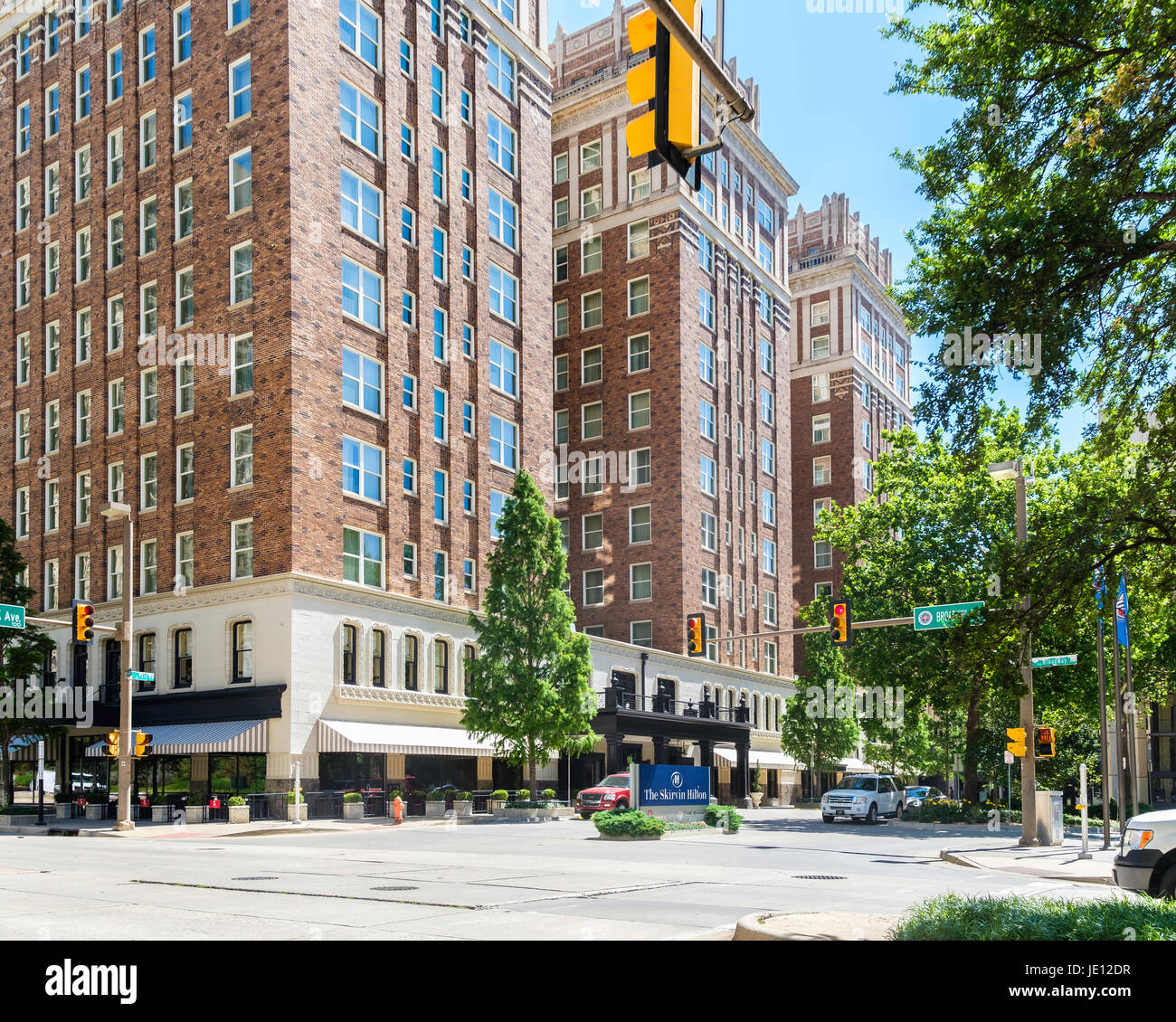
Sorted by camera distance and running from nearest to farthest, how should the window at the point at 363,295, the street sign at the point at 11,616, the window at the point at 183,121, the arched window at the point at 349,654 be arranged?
1. the street sign at the point at 11,616
2. the arched window at the point at 349,654
3. the window at the point at 363,295
4. the window at the point at 183,121

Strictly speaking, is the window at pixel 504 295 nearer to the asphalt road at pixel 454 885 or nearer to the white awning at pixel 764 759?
the white awning at pixel 764 759

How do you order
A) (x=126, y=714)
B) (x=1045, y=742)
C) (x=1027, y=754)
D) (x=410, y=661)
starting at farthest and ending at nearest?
(x=410, y=661) < (x=126, y=714) < (x=1045, y=742) < (x=1027, y=754)

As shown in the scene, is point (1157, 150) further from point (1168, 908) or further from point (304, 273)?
point (304, 273)

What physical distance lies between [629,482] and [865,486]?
2965cm

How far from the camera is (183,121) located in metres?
47.6

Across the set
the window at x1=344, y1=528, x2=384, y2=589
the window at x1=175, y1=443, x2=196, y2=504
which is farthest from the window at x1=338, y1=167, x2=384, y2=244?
the window at x1=344, y1=528, x2=384, y2=589

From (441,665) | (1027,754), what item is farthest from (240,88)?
(1027,754)

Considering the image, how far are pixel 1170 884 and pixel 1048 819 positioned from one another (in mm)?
17636

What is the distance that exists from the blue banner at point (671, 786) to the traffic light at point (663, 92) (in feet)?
84.0

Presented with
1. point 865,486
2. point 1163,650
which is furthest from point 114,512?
point 865,486

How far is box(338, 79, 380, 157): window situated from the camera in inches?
1820

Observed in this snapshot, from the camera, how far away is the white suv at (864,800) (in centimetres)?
4259

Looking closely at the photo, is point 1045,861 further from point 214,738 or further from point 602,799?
point 214,738

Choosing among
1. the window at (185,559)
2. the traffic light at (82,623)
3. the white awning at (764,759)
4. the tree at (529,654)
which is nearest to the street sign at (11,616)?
the traffic light at (82,623)
